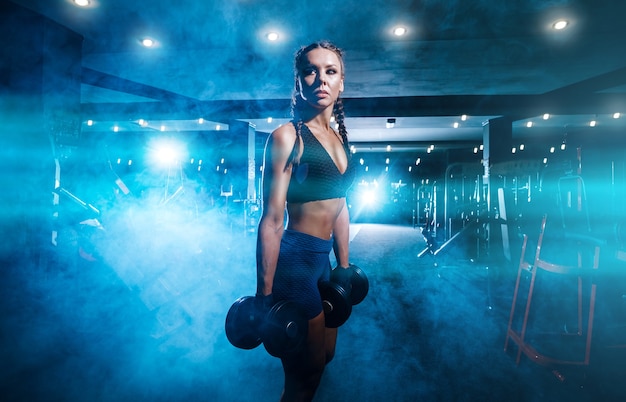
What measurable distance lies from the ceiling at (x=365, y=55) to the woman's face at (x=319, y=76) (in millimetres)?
2701

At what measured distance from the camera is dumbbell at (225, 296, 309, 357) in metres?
0.94

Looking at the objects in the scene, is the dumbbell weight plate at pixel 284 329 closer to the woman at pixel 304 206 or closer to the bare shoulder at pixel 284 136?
the woman at pixel 304 206

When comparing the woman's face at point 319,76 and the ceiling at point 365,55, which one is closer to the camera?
the woman's face at point 319,76

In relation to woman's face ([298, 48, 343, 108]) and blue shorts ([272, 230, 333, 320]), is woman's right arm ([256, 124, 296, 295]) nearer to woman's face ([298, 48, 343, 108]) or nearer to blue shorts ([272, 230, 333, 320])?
blue shorts ([272, 230, 333, 320])

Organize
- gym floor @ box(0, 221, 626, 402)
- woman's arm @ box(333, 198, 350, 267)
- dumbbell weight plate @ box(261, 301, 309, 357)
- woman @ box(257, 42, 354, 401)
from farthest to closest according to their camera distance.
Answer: gym floor @ box(0, 221, 626, 402) → woman's arm @ box(333, 198, 350, 267) → woman @ box(257, 42, 354, 401) → dumbbell weight plate @ box(261, 301, 309, 357)

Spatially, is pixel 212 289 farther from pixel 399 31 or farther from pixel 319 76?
pixel 399 31

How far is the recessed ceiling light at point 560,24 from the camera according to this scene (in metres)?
3.67

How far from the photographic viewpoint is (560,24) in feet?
12.2

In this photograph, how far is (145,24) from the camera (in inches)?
152

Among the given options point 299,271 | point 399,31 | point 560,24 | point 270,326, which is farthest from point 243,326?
point 560,24

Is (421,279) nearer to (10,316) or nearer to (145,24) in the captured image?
(10,316)

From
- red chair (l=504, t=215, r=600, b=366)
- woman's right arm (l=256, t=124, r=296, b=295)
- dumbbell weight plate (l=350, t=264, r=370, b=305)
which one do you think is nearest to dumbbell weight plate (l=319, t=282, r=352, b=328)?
dumbbell weight plate (l=350, t=264, r=370, b=305)

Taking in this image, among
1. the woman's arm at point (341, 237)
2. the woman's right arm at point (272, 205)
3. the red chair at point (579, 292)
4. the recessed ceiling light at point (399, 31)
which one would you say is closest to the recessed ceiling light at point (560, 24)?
the recessed ceiling light at point (399, 31)

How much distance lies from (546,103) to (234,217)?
755 centimetres
